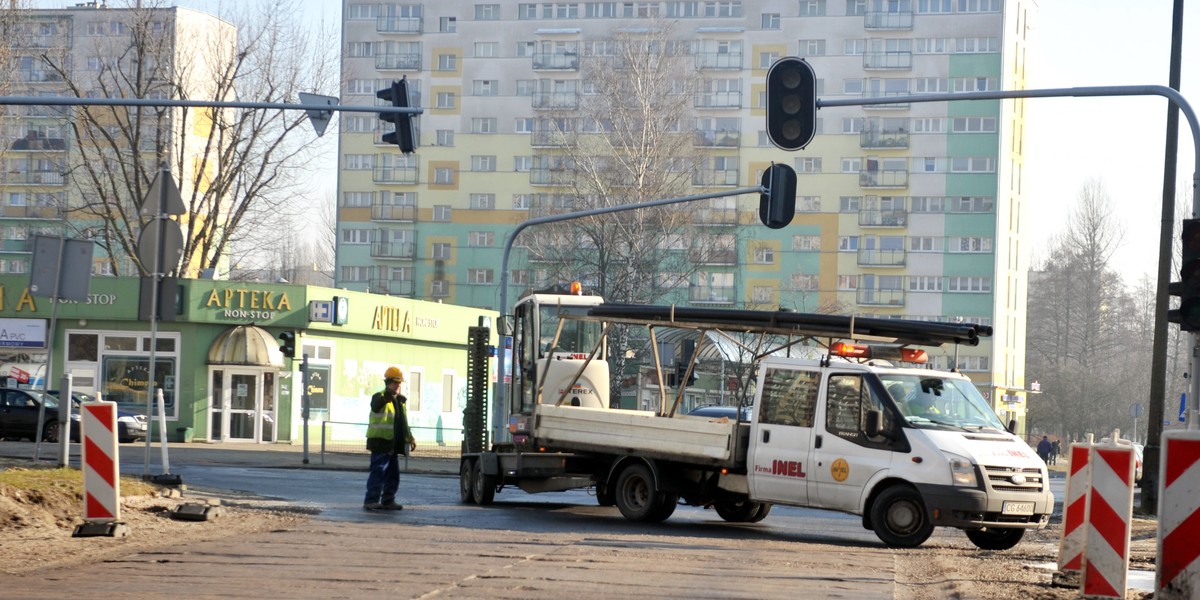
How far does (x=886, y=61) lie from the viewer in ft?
314

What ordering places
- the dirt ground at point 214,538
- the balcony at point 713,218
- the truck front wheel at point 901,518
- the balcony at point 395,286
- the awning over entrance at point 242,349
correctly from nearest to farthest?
the dirt ground at point 214,538 < the truck front wheel at point 901,518 < the awning over entrance at point 242,349 < the balcony at point 713,218 < the balcony at point 395,286

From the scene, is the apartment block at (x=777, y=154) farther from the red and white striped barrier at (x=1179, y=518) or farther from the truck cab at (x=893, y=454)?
the red and white striped barrier at (x=1179, y=518)

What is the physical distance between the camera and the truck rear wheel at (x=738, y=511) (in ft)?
63.6

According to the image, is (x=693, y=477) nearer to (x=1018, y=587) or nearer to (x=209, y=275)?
(x=1018, y=587)

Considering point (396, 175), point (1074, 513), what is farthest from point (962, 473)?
point (396, 175)

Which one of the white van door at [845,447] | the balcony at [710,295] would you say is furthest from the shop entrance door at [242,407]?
the balcony at [710,295]

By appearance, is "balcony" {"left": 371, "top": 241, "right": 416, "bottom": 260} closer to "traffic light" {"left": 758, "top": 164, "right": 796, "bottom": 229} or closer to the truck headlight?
"traffic light" {"left": 758, "top": 164, "right": 796, "bottom": 229}

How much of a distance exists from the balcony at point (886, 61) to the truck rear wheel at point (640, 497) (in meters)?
80.3

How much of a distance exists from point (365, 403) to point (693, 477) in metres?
32.6

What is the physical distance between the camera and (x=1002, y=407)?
296ft

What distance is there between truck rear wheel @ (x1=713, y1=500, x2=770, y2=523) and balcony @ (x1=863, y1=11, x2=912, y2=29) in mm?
79821

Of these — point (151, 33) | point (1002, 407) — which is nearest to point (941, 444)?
point (151, 33)

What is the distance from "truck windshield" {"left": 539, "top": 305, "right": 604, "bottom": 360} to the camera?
2328 cm

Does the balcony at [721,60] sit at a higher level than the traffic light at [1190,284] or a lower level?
higher
